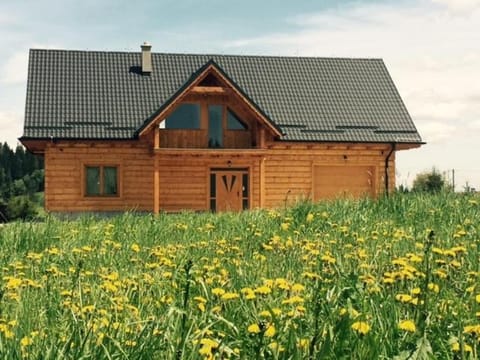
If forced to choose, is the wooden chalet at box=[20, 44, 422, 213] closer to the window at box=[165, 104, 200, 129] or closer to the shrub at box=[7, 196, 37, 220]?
the window at box=[165, 104, 200, 129]

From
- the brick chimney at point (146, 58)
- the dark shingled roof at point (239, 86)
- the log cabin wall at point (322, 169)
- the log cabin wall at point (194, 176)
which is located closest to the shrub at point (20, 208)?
the dark shingled roof at point (239, 86)

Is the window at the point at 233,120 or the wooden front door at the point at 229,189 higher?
the window at the point at 233,120

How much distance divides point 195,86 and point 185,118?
177cm

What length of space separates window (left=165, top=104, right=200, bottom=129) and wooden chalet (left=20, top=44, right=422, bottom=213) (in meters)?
0.04

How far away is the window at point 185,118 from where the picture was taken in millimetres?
26406

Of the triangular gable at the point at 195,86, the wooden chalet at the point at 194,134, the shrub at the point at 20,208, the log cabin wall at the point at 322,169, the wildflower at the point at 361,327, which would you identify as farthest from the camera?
the shrub at the point at 20,208

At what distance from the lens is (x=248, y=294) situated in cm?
375

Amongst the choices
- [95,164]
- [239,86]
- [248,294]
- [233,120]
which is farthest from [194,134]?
[248,294]

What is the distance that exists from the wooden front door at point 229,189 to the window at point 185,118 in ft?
6.34

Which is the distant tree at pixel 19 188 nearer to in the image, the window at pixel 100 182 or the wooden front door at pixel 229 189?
the window at pixel 100 182

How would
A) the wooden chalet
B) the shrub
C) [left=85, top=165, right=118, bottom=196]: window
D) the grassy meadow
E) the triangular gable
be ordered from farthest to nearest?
the shrub → [left=85, top=165, right=118, bottom=196]: window → the wooden chalet → the triangular gable → the grassy meadow

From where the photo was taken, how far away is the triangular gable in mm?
24391

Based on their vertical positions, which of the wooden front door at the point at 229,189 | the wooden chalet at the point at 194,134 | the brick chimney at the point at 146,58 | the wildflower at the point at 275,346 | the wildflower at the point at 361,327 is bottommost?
the wildflower at the point at 275,346

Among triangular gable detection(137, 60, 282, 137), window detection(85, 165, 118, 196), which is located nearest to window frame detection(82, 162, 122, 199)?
window detection(85, 165, 118, 196)
